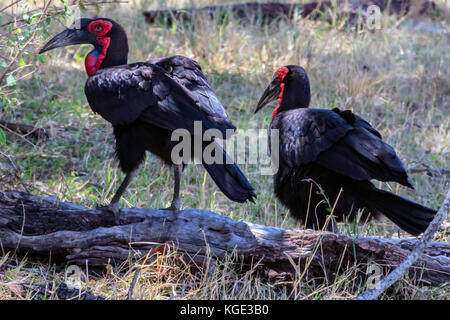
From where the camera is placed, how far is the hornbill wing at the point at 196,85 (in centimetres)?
366

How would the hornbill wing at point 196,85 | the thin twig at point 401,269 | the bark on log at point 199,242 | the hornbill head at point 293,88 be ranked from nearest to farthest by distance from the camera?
the thin twig at point 401,269 < the bark on log at point 199,242 < the hornbill wing at point 196,85 < the hornbill head at point 293,88

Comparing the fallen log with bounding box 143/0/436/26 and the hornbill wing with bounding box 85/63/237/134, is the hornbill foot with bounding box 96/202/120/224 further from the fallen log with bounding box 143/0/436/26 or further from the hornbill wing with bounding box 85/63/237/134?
the fallen log with bounding box 143/0/436/26

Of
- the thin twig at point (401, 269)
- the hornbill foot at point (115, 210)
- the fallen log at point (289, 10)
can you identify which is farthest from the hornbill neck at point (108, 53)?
the fallen log at point (289, 10)

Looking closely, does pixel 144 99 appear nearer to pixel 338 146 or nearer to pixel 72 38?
pixel 72 38

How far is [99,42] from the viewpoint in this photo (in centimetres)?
412

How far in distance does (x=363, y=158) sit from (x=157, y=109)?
1.25 metres

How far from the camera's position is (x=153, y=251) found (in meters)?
3.37

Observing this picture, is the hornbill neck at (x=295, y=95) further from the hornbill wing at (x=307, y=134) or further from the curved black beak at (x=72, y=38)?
the curved black beak at (x=72, y=38)

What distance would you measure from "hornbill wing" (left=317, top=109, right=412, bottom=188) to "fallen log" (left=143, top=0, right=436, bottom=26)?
353 centimetres

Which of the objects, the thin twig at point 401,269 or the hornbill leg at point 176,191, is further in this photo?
the hornbill leg at point 176,191

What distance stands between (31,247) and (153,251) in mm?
617

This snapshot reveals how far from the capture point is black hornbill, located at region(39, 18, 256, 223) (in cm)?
354

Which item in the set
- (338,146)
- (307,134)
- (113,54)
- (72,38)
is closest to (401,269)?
(338,146)

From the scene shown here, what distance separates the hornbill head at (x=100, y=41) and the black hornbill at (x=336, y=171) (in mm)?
1158
